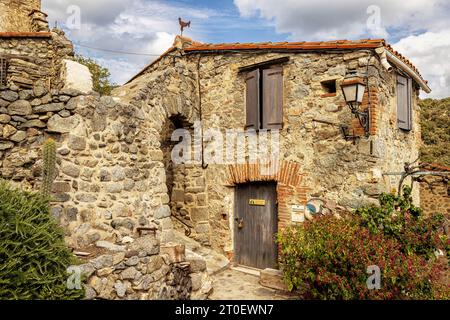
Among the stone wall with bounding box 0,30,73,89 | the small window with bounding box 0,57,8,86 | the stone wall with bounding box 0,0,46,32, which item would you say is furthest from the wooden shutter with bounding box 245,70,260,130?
the stone wall with bounding box 0,0,46,32

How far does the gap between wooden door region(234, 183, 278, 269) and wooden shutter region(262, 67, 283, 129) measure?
4.34ft

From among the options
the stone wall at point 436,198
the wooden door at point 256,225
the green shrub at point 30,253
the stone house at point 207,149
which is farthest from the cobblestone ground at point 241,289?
the stone wall at point 436,198

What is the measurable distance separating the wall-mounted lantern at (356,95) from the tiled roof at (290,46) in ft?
1.72

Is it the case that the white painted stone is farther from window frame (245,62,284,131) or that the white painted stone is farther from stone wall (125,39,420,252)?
window frame (245,62,284,131)

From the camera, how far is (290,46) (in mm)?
6438

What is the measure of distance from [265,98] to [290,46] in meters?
1.14

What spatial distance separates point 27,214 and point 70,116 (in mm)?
2249

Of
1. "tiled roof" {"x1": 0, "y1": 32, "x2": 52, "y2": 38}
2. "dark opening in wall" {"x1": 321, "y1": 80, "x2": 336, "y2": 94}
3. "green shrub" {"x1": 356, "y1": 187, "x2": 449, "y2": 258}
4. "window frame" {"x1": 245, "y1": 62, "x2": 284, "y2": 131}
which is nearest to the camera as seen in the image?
"green shrub" {"x1": 356, "y1": 187, "x2": 449, "y2": 258}

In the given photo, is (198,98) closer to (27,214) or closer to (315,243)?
(315,243)

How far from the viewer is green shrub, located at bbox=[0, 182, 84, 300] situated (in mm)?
3189

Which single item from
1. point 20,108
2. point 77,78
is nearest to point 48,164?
point 20,108

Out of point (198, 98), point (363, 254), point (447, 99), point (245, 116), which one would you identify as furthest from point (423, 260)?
point (447, 99)

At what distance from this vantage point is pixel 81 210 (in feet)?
17.6

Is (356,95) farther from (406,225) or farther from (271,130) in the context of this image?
(406,225)
